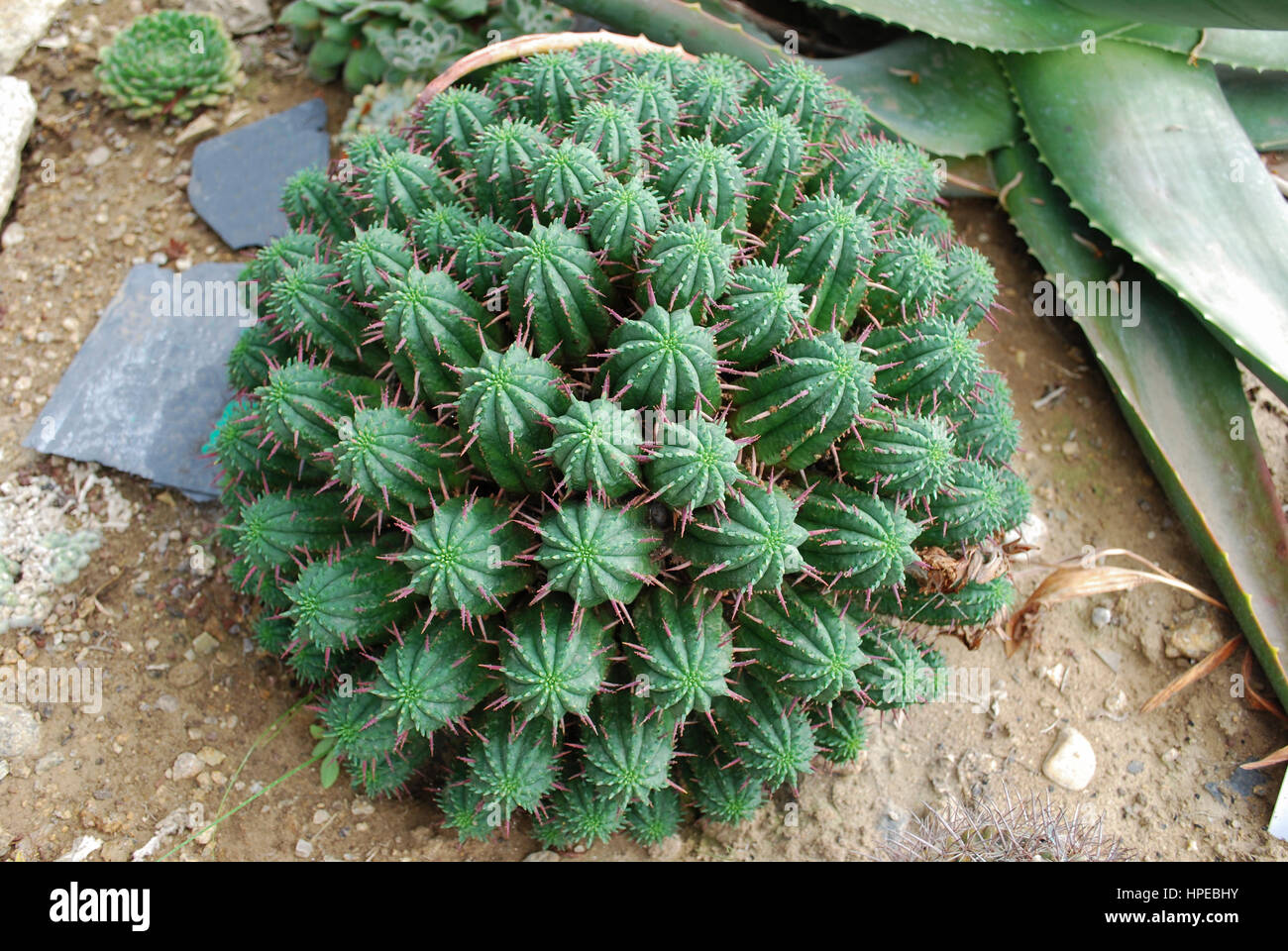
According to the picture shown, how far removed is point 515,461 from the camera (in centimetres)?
246

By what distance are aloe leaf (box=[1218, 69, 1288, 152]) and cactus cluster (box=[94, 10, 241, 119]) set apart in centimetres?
458

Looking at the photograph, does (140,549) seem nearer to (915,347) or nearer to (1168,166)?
(915,347)

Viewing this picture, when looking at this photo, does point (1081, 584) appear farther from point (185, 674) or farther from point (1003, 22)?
point (185, 674)

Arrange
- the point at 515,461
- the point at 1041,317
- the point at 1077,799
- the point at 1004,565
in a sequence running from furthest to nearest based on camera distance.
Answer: the point at 1041,317, the point at 1077,799, the point at 1004,565, the point at 515,461

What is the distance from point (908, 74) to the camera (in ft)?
13.4

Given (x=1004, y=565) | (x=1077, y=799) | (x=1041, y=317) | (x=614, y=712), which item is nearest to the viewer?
(x=614, y=712)

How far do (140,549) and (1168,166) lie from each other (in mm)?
4168

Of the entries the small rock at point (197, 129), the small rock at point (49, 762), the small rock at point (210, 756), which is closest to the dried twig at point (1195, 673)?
the small rock at point (210, 756)

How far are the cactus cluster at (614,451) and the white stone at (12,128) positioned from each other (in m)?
2.24

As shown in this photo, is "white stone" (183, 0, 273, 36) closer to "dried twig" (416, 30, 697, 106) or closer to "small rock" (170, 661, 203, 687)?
"dried twig" (416, 30, 697, 106)

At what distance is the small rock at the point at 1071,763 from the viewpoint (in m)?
3.30

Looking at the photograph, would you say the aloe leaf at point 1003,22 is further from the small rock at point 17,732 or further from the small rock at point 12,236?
the small rock at point 17,732

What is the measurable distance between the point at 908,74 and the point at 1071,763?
2817mm

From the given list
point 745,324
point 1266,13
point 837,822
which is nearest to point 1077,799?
point 837,822
